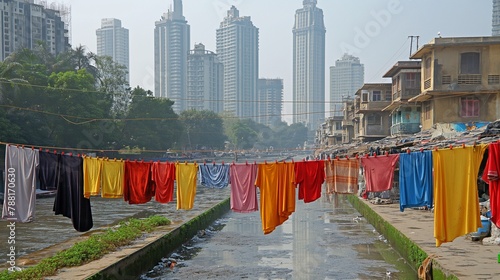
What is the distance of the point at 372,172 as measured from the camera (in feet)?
40.3

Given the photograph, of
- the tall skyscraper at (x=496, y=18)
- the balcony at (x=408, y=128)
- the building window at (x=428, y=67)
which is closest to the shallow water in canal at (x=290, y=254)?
the balcony at (x=408, y=128)

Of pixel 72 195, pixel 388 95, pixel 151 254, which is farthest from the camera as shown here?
pixel 388 95

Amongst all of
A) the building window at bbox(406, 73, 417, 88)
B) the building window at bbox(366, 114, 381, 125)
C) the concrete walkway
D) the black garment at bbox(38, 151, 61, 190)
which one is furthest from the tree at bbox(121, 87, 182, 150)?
the black garment at bbox(38, 151, 61, 190)

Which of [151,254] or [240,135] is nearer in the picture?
[151,254]

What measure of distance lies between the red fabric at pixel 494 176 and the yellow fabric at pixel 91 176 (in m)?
9.06

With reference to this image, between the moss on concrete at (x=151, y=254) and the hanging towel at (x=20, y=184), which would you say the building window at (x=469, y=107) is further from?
the hanging towel at (x=20, y=184)

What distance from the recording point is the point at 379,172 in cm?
1222

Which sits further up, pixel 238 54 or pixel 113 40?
pixel 113 40

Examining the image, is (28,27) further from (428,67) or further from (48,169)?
(48,169)

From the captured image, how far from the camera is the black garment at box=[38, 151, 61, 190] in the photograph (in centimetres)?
1226

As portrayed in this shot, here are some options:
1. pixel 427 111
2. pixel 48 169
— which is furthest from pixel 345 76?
pixel 48 169

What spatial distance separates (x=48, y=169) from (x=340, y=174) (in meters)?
7.02

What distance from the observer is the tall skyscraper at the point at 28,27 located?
7562 cm

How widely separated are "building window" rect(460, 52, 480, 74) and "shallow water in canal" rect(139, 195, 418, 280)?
9831 mm
